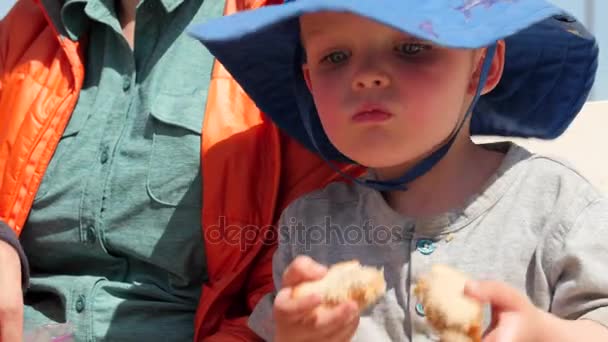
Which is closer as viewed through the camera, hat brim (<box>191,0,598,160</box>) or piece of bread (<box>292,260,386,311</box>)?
piece of bread (<box>292,260,386,311</box>)

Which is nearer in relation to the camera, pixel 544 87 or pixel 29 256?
pixel 544 87

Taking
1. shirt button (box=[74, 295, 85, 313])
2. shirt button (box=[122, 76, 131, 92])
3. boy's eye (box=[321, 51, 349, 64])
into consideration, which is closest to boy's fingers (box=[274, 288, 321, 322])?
boy's eye (box=[321, 51, 349, 64])

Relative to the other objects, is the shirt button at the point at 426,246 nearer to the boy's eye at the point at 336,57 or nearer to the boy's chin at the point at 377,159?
the boy's chin at the point at 377,159

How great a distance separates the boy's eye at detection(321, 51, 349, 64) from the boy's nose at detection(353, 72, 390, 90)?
0.06m

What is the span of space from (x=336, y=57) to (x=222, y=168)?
0.90ft

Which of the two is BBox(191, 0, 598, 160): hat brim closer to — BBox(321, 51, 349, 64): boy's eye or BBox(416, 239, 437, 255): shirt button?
BBox(321, 51, 349, 64): boy's eye

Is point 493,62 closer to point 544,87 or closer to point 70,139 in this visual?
point 544,87

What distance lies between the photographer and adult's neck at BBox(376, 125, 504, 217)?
3.81ft

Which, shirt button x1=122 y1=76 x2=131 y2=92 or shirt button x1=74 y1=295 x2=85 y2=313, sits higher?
shirt button x1=122 y1=76 x2=131 y2=92

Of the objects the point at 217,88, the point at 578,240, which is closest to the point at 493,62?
the point at 578,240

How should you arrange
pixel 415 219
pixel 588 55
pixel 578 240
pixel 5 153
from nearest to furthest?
pixel 578 240 < pixel 415 219 < pixel 588 55 < pixel 5 153

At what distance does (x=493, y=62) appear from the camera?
1178 millimetres

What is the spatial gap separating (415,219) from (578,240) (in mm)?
205

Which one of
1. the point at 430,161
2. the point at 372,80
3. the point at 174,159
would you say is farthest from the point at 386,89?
the point at 174,159
